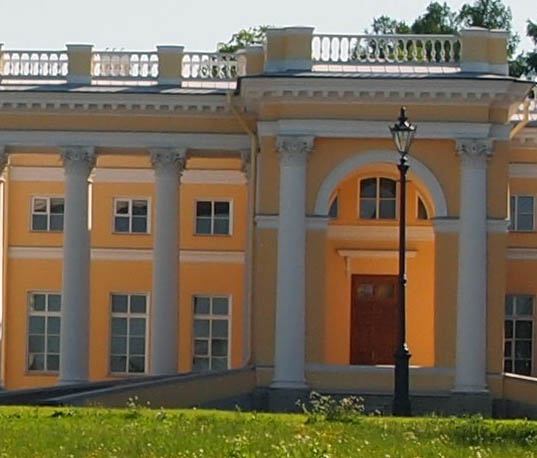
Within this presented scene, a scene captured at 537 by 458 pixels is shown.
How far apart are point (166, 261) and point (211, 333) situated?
5.71m

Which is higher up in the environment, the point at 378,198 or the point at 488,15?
the point at 488,15

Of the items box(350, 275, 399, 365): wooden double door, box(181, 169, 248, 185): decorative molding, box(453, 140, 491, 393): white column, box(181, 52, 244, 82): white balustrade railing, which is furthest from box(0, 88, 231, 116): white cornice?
box(181, 169, 248, 185): decorative molding

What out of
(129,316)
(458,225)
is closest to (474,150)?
(458,225)

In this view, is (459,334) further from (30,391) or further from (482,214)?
(30,391)

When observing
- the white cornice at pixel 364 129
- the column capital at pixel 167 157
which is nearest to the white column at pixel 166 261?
the column capital at pixel 167 157

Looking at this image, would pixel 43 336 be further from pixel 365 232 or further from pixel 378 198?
pixel 378 198

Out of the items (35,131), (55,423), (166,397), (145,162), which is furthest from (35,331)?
(55,423)

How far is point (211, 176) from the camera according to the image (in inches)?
1730

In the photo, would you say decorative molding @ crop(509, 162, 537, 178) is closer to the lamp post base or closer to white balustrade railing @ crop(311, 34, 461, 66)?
white balustrade railing @ crop(311, 34, 461, 66)

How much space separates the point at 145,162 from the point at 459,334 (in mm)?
11307

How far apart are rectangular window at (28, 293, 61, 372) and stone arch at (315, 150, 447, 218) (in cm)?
1035

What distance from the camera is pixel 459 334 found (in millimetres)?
34969

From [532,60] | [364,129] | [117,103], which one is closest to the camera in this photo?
[364,129]

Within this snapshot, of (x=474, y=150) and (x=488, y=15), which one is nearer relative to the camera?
(x=474, y=150)
